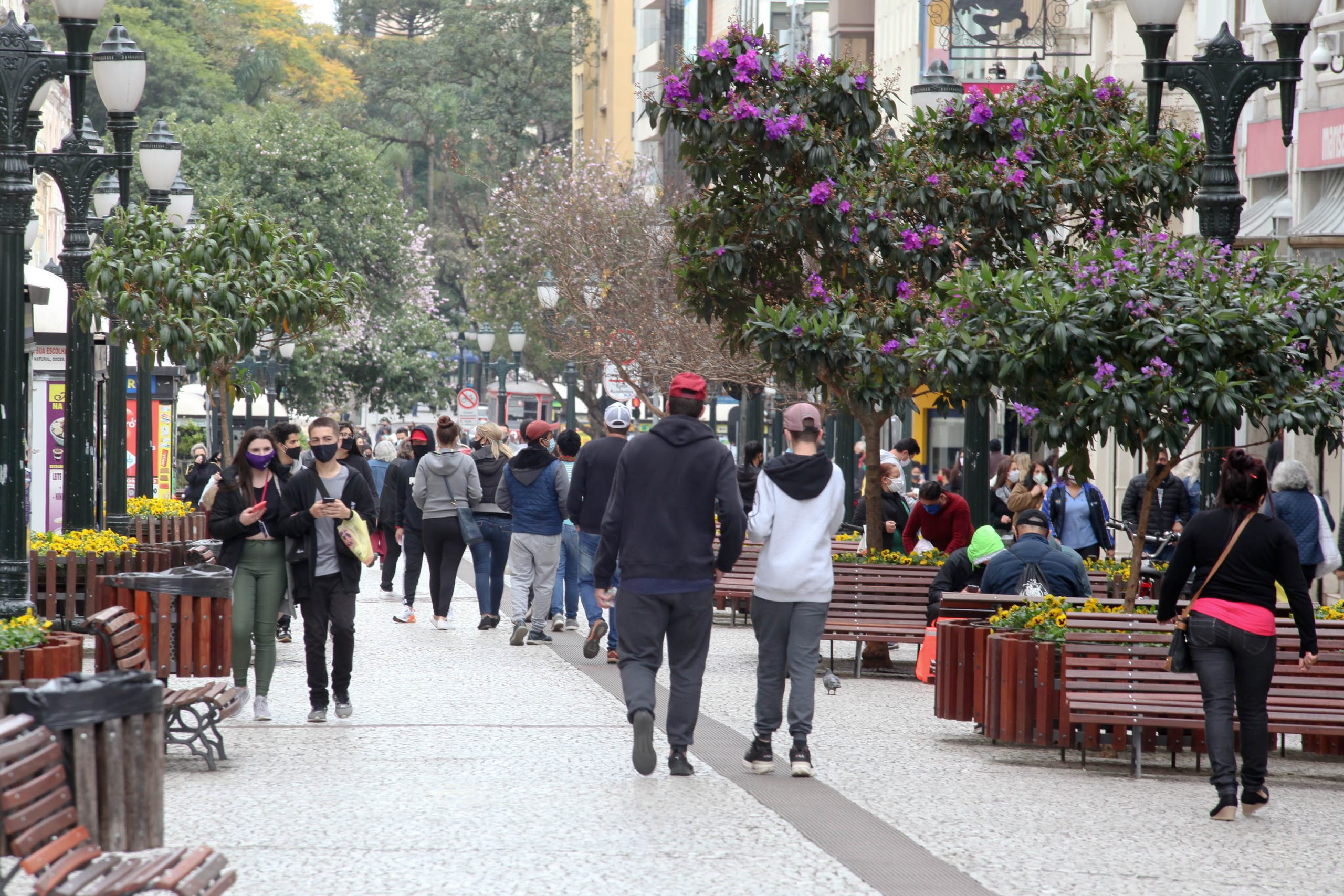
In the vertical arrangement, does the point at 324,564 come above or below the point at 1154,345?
below

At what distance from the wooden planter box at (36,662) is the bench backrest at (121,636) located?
162mm

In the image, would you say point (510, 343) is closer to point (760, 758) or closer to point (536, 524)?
point (536, 524)

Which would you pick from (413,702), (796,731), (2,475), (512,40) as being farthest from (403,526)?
(512,40)

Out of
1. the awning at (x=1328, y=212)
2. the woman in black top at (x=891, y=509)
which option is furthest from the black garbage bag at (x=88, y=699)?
the awning at (x=1328, y=212)

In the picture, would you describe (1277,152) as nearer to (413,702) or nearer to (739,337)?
(739,337)

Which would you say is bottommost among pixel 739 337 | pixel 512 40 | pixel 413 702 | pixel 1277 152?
pixel 413 702

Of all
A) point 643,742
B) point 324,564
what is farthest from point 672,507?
point 324,564

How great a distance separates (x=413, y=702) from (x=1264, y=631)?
5.26 meters

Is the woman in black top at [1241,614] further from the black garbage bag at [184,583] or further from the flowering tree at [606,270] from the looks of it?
the flowering tree at [606,270]

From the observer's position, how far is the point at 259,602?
10.9 m

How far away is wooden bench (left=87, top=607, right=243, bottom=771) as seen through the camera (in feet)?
29.1

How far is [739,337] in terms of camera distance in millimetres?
14695

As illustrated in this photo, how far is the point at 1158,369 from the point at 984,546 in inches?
120

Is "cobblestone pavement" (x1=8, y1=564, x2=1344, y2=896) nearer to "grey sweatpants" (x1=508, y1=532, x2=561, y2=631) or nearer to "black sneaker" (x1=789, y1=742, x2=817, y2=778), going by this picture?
"black sneaker" (x1=789, y1=742, x2=817, y2=778)
